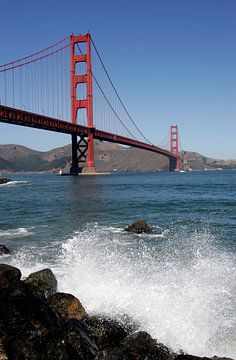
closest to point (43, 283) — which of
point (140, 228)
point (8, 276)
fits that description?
point (8, 276)

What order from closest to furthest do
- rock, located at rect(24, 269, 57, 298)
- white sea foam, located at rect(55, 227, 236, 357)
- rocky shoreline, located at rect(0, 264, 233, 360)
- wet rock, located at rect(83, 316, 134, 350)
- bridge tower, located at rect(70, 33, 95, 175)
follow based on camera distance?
rocky shoreline, located at rect(0, 264, 233, 360) → wet rock, located at rect(83, 316, 134, 350) → white sea foam, located at rect(55, 227, 236, 357) → rock, located at rect(24, 269, 57, 298) → bridge tower, located at rect(70, 33, 95, 175)

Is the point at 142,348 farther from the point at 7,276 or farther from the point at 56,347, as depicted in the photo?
the point at 7,276

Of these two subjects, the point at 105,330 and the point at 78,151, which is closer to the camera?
the point at 105,330

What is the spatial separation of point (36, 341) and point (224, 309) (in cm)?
306

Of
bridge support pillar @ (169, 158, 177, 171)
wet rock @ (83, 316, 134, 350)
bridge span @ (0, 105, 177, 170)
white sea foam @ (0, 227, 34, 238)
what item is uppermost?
bridge span @ (0, 105, 177, 170)

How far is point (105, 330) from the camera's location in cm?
505

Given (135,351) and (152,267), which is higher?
(135,351)

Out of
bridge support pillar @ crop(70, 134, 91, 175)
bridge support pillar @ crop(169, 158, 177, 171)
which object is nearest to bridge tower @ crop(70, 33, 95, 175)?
bridge support pillar @ crop(70, 134, 91, 175)

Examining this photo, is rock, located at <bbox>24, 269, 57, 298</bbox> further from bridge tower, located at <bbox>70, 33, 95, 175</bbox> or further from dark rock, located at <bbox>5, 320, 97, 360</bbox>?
bridge tower, located at <bbox>70, 33, 95, 175</bbox>

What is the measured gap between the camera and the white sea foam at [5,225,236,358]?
204 inches

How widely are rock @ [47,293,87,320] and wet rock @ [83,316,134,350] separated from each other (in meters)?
0.15

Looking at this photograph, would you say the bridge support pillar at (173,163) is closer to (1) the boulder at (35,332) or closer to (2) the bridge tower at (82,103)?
(2) the bridge tower at (82,103)

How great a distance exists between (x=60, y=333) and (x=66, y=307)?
1.32 metres

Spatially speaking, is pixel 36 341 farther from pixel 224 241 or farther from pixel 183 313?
pixel 224 241
